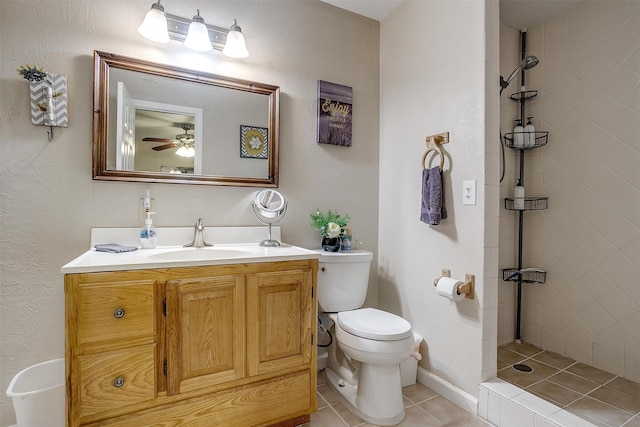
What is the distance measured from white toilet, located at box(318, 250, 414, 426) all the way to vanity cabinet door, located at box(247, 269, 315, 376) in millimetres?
258

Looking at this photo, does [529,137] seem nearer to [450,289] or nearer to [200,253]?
[450,289]

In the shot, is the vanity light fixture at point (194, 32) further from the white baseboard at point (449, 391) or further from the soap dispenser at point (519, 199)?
the white baseboard at point (449, 391)

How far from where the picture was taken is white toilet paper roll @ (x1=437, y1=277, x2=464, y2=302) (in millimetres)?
1691

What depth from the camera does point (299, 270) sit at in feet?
4.96

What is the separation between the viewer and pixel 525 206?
234 cm

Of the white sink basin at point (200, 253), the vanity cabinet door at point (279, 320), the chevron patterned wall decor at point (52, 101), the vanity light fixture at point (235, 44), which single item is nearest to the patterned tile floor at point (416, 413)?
the vanity cabinet door at point (279, 320)

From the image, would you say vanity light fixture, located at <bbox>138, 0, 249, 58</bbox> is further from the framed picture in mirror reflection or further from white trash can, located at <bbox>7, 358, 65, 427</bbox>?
white trash can, located at <bbox>7, 358, 65, 427</bbox>

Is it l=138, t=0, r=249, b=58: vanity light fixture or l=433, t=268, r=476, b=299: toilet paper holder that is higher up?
l=138, t=0, r=249, b=58: vanity light fixture

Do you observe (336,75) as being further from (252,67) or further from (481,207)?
(481,207)

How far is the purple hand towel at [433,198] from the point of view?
180 centimetres

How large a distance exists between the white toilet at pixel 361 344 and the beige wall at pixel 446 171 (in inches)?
13.5

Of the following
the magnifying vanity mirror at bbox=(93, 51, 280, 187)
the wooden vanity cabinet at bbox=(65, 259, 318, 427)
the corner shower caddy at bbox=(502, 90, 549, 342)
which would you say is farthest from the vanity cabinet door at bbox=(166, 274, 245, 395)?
the corner shower caddy at bbox=(502, 90, 549, 342)

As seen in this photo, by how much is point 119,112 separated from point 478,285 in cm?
205

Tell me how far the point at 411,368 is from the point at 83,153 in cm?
216
